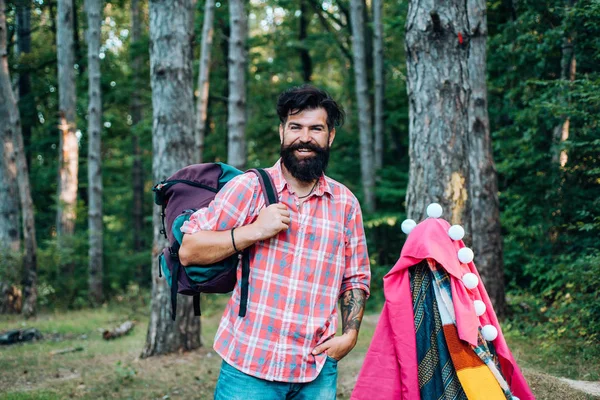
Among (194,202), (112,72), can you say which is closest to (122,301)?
(112,72)

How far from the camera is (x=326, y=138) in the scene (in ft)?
10.1

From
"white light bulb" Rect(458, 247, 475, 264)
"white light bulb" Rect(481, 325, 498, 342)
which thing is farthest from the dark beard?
"white light bulb" Rect(481, 325, 498, 342)

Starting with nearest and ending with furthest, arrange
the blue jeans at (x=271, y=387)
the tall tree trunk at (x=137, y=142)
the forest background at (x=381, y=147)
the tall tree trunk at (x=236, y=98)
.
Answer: the blue jeans at (x=271, y=387), the forest background at (x=381, y=147), the tall tree trunk at (x=236, y=98), the tall tree trunk at (x=137, y=142)

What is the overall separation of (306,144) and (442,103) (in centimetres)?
264

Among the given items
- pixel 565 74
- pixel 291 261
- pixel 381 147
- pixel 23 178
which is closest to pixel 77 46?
pixel 23 178

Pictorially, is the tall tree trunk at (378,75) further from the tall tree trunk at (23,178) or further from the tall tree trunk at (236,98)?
the tall tree trunk at (23,178)

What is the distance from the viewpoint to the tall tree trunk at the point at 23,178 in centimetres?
1223

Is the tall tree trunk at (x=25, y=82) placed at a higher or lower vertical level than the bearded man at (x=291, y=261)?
higher

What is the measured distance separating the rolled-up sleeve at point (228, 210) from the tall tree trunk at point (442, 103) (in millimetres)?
2752

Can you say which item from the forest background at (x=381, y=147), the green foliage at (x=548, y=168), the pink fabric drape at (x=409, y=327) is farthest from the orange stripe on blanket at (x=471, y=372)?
the green foliage at (x=548, y=168)

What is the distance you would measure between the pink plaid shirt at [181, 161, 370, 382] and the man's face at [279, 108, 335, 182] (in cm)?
11

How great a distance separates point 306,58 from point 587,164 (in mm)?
15575

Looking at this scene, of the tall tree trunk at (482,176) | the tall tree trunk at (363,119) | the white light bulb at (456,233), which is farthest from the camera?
the tall tree trunk at (363,119)

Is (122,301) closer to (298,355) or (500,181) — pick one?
(500,181)
